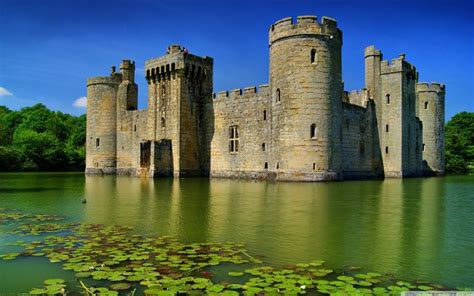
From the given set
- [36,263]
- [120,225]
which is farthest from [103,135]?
[36,263]

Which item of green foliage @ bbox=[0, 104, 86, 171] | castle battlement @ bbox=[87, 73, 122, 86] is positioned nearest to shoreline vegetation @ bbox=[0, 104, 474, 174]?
green foliage @ bbox=[0, 104, 86, 171]

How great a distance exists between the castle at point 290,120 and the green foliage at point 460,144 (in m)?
10.9

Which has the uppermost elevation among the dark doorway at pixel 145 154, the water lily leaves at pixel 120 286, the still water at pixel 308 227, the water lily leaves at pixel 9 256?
the dark doorway at pixel 145 154

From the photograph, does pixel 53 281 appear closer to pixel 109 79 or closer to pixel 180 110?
pixel 180 110

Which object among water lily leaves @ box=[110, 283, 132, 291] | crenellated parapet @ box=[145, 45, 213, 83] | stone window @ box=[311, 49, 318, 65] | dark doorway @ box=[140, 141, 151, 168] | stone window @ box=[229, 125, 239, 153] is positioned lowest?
water lily leaves @ box=[110, 283, 132, 291]

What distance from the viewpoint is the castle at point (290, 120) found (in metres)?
25.7

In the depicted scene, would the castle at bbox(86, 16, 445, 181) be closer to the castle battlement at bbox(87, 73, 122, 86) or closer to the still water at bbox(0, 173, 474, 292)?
the castle battlement at bbox(87, 73, 122, 86)

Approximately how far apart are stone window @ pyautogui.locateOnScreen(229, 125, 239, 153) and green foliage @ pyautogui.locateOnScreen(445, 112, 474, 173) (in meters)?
27.7

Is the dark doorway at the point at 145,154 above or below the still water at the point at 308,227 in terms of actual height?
above

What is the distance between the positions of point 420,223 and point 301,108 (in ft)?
51.3

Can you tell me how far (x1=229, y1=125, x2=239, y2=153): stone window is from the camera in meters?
32.4

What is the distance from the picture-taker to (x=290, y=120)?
25812 millimetres

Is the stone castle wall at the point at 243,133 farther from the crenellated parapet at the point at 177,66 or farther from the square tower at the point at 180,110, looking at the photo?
the crenellated parapet at the point at 177,66

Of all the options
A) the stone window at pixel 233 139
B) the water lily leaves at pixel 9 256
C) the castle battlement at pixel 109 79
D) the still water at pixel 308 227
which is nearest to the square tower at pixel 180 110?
the stone window at pixel 233 139
